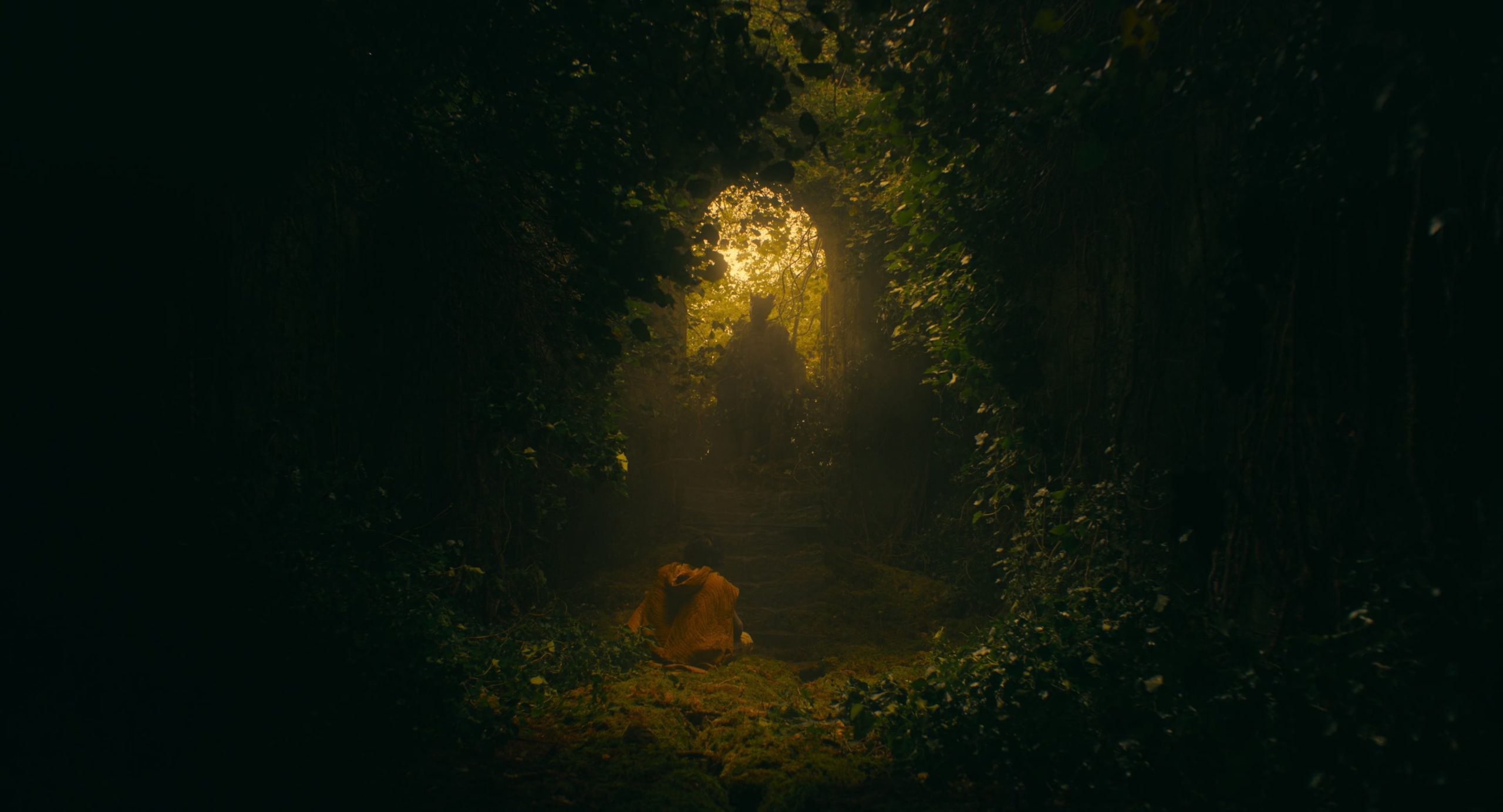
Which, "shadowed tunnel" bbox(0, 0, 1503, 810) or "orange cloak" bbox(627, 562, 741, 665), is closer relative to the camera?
"shadowed tunnel" bbox(0, 0, 1503, 810)

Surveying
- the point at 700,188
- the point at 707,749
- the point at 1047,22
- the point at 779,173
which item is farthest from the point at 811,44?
the point at 707,749

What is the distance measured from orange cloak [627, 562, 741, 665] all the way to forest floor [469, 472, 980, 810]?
31 cm

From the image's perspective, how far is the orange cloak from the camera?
6.69 meters

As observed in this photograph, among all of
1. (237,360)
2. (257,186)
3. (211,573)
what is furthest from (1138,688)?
(257,186)

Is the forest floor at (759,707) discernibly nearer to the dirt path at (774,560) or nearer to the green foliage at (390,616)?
the dirt path at (774,560)

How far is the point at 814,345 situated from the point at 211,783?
2418cm

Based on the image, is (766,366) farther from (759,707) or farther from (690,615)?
(759,707)

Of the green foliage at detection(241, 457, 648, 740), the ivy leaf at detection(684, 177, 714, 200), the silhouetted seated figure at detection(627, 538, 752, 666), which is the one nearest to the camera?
the green foliage at detection(241, 457, 648, 740)

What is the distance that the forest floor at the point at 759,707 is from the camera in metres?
2.96

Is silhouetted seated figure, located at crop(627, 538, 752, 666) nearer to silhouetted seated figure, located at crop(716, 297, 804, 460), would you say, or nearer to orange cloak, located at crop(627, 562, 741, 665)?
orange cloak, located at crop(627, 562, 741, 665)

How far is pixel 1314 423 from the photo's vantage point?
2631 mm

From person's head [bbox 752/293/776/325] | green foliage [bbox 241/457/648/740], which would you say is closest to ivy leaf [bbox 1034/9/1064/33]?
green foliage [bbox 241/457/648/740]

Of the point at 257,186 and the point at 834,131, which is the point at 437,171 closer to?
the point at 257,186

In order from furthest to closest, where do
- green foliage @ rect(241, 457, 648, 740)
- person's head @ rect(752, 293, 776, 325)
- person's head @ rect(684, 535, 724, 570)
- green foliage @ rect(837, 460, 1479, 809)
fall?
1. person's head @ rect(752, 293, 776, 325)
2. person's head @ rect(684, 535, 724, 570)
3. green foliage @ rect(241, 457, 648, 740)
4. green foliage @ rect(837, 460, 1479, 809)
